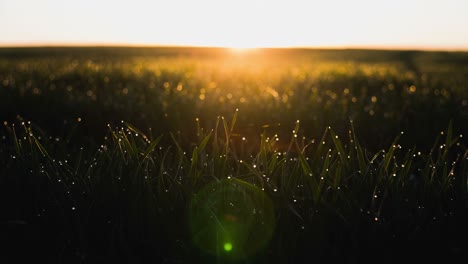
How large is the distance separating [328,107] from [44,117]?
3621 mm

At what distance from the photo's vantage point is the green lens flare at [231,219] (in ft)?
7.34

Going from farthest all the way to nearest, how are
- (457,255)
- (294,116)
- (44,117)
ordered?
1. (44,117)
2. (294,116)
3. (457,255)

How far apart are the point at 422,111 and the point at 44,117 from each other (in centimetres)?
490

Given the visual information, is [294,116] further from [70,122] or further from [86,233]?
[86,233]

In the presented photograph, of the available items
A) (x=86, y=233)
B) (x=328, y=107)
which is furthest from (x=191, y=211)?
(x=328, y=107)

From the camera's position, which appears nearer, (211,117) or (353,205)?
(353,205)

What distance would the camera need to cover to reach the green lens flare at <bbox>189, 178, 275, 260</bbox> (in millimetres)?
2236

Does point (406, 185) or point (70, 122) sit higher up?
point (406, 185)

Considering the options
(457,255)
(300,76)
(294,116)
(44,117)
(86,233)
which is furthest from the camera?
(300,76)

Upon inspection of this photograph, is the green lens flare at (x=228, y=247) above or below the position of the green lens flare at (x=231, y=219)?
below

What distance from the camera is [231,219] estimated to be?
2.32 m

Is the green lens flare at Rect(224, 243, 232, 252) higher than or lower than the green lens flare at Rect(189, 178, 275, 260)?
lower

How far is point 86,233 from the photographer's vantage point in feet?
7.70

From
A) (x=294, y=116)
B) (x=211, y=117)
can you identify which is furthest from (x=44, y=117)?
(x=294, y=116)
